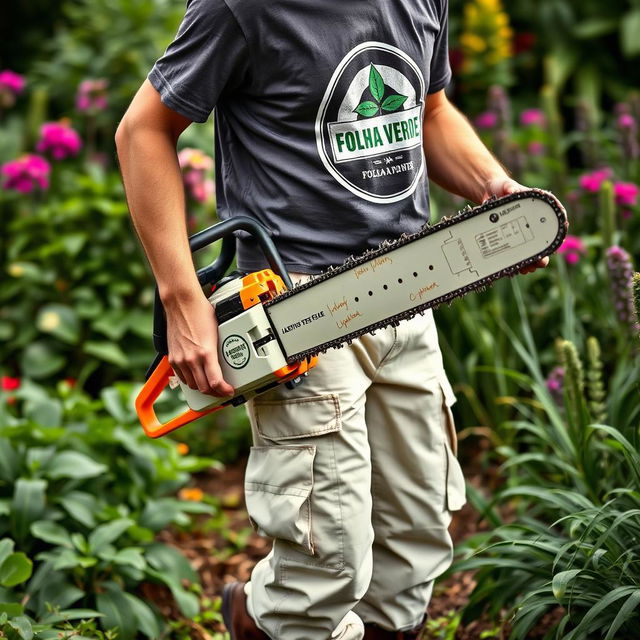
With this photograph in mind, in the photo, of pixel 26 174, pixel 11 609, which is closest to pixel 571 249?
pixel 11 609

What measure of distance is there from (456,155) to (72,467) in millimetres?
1492

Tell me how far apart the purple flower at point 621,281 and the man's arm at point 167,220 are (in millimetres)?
1404

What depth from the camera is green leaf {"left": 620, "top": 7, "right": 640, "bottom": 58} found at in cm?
598

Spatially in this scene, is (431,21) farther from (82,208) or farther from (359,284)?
(82,208)

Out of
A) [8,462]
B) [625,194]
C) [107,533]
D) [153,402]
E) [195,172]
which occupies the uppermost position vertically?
[195,172]

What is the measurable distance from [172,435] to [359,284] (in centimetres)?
238

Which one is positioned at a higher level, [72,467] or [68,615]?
[72,467]

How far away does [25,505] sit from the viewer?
2.70m

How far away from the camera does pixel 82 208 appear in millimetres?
4375

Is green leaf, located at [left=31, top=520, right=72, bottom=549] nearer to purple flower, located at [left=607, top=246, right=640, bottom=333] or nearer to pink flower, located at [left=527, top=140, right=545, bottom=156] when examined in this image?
purple flower, located at [left=607, top=246, right=640, bottom=333]

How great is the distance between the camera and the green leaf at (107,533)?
268cm

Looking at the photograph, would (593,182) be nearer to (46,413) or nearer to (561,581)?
(561,581)

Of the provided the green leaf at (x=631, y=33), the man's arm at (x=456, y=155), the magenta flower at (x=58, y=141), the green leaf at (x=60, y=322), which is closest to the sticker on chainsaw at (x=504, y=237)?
the man's arm at (x=456, y=155)

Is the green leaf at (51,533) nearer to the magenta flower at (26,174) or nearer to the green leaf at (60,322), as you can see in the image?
the green leaf at (60,322)
